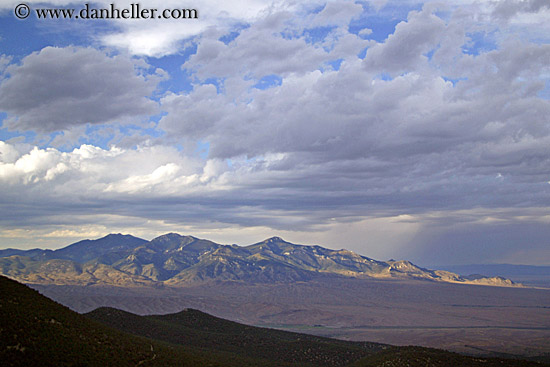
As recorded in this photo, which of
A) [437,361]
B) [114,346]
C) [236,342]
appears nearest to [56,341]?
[114,346]

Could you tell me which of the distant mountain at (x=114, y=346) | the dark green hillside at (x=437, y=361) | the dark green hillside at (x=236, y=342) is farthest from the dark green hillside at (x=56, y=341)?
the dark green hillside at (x=236, y=342)

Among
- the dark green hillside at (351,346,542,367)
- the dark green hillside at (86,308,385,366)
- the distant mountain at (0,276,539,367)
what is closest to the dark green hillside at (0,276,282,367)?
the distant mountain at (0,276,539,367)

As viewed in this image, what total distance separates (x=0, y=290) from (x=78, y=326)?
812cm

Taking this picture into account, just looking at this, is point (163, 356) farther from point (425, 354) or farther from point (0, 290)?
point (425, 354)

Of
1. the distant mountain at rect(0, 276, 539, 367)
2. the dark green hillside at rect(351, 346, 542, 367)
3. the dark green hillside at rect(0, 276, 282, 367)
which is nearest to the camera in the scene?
the dark green hillside at rect(0, 276, 282, 367)

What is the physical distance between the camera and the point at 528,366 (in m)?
62.0

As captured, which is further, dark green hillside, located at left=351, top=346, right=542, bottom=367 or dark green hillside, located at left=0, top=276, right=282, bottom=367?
dark green hillside, located at left=351, top=346, right=542, bottom=367

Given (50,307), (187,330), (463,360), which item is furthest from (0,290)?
(463,360)

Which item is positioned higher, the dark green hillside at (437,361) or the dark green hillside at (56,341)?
the dark green hillside at (56,341)

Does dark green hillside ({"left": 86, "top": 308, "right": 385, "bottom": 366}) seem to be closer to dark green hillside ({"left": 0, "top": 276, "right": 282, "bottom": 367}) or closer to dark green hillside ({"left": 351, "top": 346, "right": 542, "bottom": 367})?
dark green hillside ({"left": 351, "top": 346, "right": 542, "bottom": 367})

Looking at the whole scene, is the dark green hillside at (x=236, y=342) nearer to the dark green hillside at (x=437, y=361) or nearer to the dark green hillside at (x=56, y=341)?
the dark green hillside at (x=437, y=361)

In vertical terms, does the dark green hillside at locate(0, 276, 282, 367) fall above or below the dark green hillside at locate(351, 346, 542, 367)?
above

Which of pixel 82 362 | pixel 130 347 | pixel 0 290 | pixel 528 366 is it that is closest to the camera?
pixel 82 362

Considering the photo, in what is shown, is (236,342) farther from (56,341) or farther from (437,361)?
(56,341)
